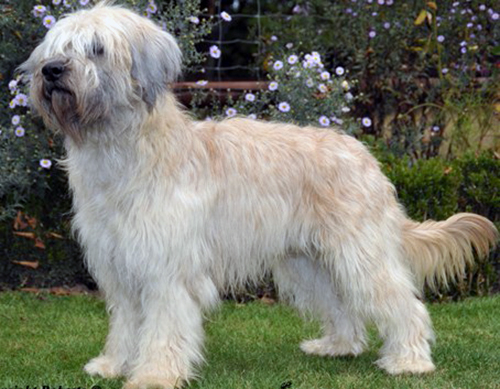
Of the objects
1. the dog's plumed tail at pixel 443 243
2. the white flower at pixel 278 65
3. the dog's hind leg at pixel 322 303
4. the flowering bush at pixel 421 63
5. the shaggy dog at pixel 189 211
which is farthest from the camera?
the flowering bush at pixel 421 63

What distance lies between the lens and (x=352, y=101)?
7965mm

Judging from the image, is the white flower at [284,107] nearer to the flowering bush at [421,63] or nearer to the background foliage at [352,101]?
the background foliage at [352,101]

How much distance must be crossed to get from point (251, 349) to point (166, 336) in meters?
1.21

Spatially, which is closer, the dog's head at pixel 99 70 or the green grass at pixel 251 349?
the dog's head at pixel 99 70

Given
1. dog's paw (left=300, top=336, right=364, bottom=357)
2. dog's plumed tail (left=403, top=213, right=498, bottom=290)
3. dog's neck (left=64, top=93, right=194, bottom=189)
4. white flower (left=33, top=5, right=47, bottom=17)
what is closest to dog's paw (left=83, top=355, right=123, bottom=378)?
dog's neck (left=64, top=93, right=194, bottom=189)

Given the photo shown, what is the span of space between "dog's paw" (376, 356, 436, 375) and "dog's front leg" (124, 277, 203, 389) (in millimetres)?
1182

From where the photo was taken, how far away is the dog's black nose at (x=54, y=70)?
4.48 meters

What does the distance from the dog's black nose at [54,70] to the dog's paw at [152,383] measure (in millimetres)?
1561

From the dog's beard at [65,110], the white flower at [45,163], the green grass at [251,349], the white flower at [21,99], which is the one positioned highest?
the dog's beard at [65,110]

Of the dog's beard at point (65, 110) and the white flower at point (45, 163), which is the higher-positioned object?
the dog's beard at point (65, 110)

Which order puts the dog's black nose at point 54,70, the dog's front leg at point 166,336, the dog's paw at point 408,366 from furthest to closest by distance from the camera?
the dog's paw at point 408,366, the dog's front leg at point 166,336, the dog's black nose at point 54,70

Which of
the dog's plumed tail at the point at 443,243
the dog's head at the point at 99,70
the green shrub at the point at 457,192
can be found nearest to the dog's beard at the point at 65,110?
the dog's head at the point at 99,70

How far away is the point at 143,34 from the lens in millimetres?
4723

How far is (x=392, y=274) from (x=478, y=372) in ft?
2.44
